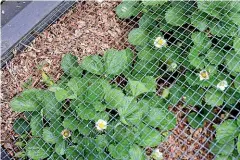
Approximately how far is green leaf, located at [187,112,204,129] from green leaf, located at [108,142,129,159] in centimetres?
39

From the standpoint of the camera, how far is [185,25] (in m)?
2.33

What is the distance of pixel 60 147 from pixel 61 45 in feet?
2.51

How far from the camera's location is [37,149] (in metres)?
2.04

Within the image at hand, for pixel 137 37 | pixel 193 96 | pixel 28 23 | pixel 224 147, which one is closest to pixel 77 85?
pixel 137 37

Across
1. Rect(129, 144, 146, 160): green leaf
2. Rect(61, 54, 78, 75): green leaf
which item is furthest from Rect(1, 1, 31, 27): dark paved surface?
Rect(129, 144, 146, 160): green leaf

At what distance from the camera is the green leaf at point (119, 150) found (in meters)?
1.90

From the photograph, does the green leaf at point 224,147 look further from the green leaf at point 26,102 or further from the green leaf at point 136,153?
the green leaf at point 26,102

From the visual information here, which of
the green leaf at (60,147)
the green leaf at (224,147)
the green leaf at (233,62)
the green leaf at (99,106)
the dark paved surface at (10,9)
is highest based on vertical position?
the dark paved surface at (10,9)

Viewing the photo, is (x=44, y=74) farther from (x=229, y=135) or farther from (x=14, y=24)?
(x=229, y=135)

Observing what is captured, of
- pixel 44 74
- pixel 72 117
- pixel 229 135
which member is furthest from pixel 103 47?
pixel 229 135

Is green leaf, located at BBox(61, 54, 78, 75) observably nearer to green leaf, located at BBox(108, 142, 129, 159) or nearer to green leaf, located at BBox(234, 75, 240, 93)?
green leaf, located at BBox(108, 142, 129, 159)

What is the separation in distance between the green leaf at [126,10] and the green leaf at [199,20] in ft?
1.28

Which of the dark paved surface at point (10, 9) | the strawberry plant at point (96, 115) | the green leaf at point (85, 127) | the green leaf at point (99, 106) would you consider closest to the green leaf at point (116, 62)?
the strawberry plant at point (96, 115)

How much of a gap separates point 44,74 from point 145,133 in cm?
76
